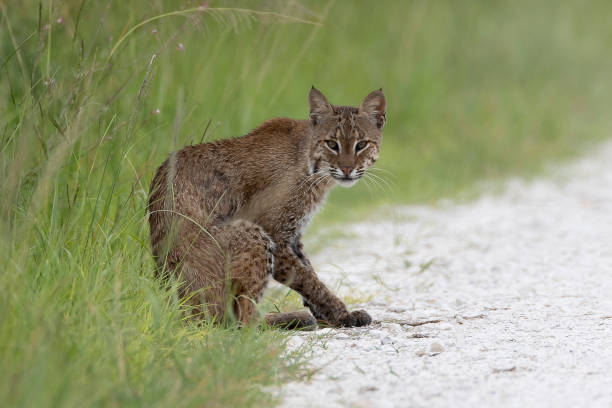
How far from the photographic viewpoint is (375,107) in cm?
540

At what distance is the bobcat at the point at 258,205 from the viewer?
14.5ft

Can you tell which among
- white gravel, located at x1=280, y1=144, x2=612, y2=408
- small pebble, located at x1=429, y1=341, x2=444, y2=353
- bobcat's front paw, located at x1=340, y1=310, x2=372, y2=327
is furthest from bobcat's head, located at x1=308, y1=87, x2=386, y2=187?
A: small pebble, located at x1=429, y1=341, x2=444, y2=353

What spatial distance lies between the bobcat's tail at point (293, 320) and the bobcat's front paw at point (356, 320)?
0.59 ft

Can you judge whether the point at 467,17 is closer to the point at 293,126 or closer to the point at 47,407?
the point at 293,126

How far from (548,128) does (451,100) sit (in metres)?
1.78

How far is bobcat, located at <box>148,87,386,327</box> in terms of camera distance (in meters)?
4.41

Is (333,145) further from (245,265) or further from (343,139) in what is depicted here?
(245,265)

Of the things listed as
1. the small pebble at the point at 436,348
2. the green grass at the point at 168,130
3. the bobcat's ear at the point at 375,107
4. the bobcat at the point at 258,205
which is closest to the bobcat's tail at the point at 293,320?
the bobcat at the point at 258,205

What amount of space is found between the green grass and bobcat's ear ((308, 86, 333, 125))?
0.50 m

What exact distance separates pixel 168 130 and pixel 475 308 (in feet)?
7.97

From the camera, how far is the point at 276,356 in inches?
145

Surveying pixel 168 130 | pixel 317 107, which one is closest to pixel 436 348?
pixel 317 107

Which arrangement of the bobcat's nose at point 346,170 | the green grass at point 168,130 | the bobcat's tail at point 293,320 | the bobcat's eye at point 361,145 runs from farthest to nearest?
the bobcat's eye at point 361,145 → the bobcat's nose at point 346,170 → the bobcat's tail at point 293,320 → the green grass at point 168,130

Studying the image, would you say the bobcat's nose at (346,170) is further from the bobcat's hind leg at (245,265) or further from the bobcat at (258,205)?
the bobcat's hind leg at (245,265)
